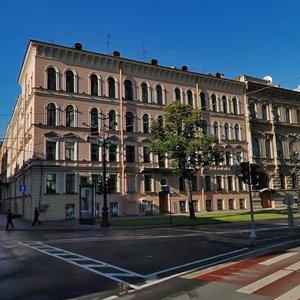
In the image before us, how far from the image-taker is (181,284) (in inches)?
339

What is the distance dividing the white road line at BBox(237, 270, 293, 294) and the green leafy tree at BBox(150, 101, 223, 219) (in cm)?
2444

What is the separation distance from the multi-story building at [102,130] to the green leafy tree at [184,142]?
275 centimetres

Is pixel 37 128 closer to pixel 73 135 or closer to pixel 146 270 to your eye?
pixel 73 135

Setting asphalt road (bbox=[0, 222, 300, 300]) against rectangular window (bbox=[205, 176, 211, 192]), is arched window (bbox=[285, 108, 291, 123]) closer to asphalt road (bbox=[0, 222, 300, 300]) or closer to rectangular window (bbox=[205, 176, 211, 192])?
rectangular window (bbox=[205, 176, 211, 192])

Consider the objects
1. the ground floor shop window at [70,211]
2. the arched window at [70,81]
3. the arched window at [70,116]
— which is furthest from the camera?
the arched window at [70,81]

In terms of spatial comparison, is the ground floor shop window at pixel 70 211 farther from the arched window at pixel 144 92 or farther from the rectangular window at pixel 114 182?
the arched window at pixel 144 92

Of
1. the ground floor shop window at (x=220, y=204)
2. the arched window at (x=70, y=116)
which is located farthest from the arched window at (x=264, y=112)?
the arched window at (x=70, y=116)

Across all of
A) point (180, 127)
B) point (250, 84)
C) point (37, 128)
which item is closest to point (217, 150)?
point (180, 127)

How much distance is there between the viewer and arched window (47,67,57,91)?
39188mm

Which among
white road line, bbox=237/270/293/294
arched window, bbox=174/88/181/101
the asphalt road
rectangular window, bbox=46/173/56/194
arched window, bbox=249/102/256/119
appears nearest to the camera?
white road line, bbox=237/270/293/294

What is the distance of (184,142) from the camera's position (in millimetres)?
34344

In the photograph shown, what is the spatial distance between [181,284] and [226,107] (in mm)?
45050

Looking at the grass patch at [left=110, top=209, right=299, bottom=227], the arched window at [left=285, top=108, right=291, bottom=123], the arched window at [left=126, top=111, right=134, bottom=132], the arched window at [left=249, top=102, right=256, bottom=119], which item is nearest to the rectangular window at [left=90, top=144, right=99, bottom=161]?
the arched window at [left=126, top=111, right=134, bottom=132]

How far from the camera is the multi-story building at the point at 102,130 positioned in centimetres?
3812
